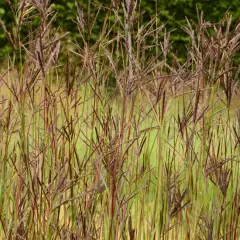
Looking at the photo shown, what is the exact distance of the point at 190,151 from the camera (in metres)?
1.89

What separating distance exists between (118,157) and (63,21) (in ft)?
25.6

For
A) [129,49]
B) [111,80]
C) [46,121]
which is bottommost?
[111,80]

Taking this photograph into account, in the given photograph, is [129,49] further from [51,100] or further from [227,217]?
[227,217]

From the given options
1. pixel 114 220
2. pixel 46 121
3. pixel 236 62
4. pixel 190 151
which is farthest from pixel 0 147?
pixel 236 62

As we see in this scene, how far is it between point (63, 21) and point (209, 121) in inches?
300

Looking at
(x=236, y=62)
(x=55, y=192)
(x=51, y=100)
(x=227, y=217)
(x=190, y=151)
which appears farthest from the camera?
(x=236, y=62)

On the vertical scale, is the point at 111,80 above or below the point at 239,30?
below

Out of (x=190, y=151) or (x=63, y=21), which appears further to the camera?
(x=63, y=21)

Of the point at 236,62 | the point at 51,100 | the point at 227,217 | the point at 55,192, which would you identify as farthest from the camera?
the point at 236,62

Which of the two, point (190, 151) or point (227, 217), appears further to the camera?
point (227, 217)

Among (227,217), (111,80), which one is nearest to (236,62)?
(111,80)

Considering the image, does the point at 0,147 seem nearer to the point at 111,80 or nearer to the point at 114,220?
the point at 114,220

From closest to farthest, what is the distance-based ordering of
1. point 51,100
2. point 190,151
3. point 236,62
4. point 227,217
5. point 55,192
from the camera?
point 55,192
point 51,100
point 190,151
point 227,217
point 236,62

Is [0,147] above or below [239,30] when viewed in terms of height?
below
